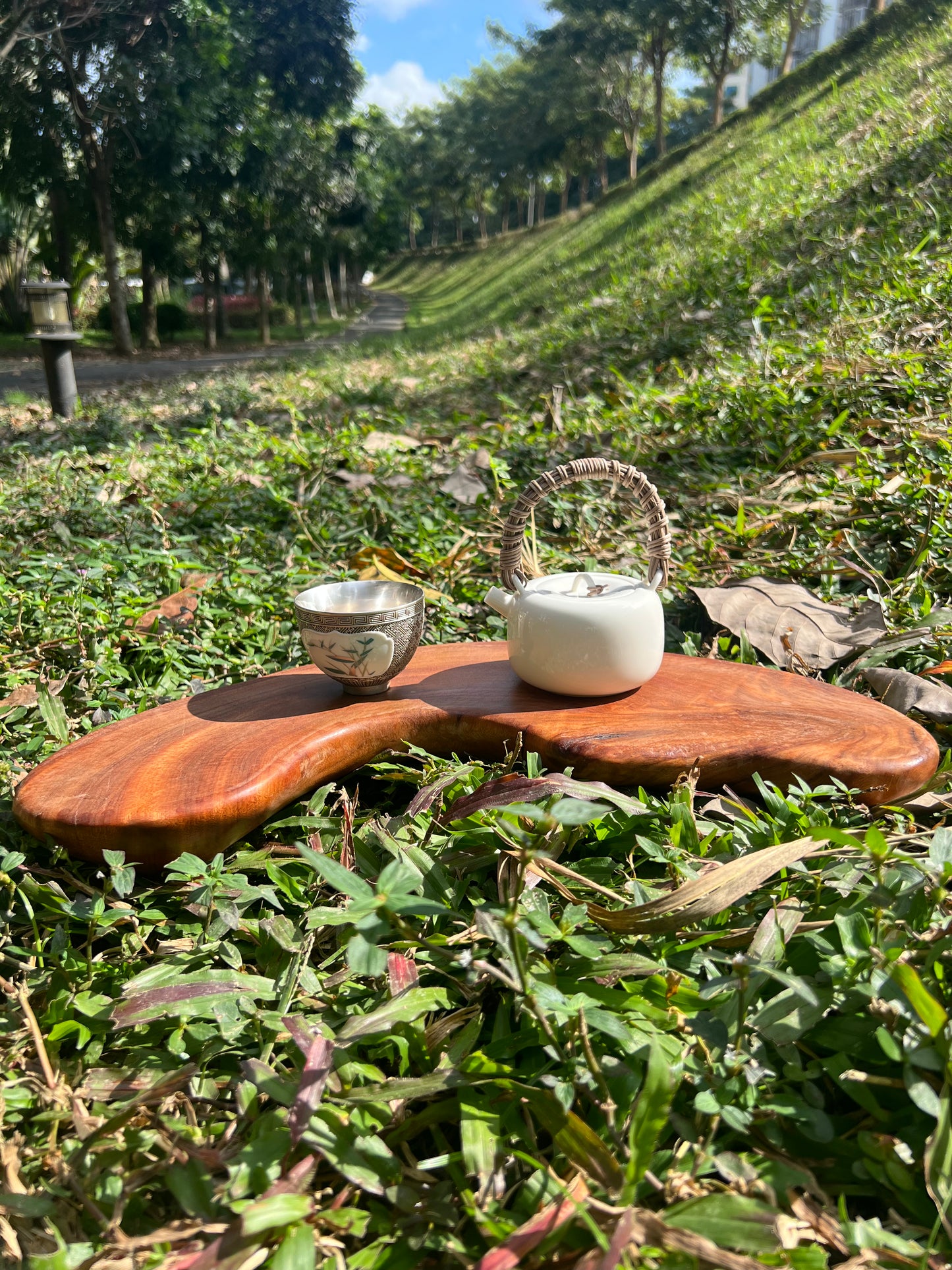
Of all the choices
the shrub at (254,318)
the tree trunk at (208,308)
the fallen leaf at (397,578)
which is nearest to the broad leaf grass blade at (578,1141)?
the fallen leaf at (397,578)

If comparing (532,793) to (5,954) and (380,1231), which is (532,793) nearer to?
(380,1231)

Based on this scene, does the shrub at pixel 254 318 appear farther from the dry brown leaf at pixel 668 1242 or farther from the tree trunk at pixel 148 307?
the dry brown leaf at pixel 668 1242

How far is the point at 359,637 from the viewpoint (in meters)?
1.68

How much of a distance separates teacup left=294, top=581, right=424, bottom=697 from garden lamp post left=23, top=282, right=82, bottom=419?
5.60 meters

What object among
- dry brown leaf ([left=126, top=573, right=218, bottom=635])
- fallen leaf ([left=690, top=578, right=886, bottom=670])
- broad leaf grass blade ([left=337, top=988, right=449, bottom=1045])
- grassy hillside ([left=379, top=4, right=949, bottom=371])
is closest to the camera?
broad leaf grass blade ([left=337, top=988, right=449, bottom=1045])

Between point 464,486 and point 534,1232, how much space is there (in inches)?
112

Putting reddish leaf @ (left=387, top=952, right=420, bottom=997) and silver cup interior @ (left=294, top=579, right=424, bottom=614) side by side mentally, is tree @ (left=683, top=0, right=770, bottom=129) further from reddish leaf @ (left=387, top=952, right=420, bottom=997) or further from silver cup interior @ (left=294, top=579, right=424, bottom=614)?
Result: reddish leaf @ (left=387, top=952, right=420, bottom=997)

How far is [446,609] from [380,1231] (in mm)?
1791

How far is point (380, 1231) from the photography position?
3.15ft

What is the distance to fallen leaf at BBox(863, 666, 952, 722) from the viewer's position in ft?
6.20

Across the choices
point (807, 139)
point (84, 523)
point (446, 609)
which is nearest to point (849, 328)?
point (446, 609)

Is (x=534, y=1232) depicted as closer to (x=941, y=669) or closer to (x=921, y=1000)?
(x=921, y=1000)

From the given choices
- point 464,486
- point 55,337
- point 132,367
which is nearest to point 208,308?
point 132,367

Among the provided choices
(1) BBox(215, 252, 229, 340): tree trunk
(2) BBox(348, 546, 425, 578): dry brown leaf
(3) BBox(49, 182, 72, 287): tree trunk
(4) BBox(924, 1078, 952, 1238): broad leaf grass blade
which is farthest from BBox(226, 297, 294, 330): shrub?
(4) BBox(924, 1078, 952, 1238): broad leaf grass blade
